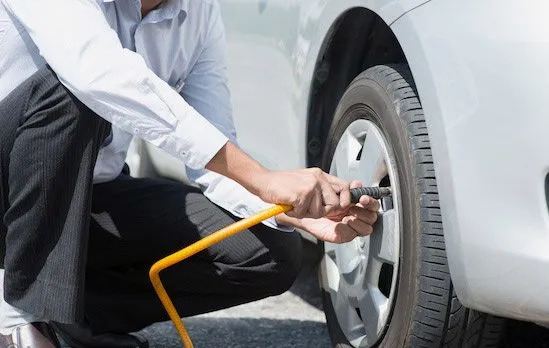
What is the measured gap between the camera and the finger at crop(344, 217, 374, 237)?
94.7 inches

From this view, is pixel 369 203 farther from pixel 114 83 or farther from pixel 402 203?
pixel 114 83

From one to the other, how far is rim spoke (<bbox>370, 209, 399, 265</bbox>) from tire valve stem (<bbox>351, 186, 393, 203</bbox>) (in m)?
0.07

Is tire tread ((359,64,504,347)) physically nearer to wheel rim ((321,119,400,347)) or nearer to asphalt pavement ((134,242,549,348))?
wheel rim ((321,119,400,347))

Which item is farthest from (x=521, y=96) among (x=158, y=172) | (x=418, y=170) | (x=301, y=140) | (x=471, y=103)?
(x=158, y=172)

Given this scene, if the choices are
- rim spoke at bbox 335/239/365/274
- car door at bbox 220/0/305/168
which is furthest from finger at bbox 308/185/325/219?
car door at bbox 220/0/305/168

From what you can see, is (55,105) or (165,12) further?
(165,12)

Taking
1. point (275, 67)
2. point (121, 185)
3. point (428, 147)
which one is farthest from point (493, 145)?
point (275, 67)

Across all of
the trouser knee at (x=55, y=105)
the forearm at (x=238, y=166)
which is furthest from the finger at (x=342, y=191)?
the trouser knee at (x=55, y=105)

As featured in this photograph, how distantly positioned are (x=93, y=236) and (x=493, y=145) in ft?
3.27

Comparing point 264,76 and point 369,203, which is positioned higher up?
point 264,76

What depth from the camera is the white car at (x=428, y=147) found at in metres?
2.04

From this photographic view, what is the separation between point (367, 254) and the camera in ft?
8.39

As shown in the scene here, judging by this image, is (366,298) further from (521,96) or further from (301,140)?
(521,96)

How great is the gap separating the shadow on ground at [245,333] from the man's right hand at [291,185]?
2.94 feet
